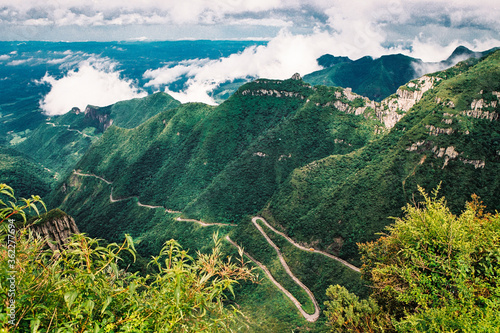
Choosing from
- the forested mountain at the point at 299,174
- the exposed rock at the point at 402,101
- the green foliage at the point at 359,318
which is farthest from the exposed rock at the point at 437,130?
the green foliage at the point at 359,318

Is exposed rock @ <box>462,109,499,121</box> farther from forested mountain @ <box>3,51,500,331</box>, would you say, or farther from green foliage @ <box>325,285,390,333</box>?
green foliage @ <box>325,285,390,333</box>

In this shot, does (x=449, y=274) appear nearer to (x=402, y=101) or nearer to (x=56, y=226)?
(x=56, y=226)

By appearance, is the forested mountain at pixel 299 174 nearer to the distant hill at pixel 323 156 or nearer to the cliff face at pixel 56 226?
the distant hill at pixel 323 156

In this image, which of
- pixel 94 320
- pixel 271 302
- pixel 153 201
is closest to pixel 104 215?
pixel 153 201

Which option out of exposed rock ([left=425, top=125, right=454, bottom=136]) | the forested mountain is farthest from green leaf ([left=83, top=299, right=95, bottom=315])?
exposed rock ([left=425, top=125, right=454, bottom=136])

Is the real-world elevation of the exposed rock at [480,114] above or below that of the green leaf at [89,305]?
below

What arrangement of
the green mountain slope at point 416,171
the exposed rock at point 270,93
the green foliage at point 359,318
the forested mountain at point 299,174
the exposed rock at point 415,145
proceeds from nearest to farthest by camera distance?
1. the green foliage at point 359,318
2. the green mountain slope at point 416,171
3. the forested mountain at point 299,174
4. the exposed rock at point 415,145
5. the exposed rock at point 270,93

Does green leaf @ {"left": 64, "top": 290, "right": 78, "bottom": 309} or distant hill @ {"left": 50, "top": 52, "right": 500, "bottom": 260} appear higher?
green leaf @ {"left": 64, "top": 290, "right": 78, "bottom": 309}

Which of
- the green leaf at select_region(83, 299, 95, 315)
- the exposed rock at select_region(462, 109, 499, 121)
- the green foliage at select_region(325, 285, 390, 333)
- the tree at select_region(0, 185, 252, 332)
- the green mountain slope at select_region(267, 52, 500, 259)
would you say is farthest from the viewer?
the exposed rock at select_region(462, 109, 499, 121)

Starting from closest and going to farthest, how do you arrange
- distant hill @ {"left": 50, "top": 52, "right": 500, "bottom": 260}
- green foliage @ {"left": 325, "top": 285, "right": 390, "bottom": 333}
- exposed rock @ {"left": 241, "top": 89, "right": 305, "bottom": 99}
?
green foliage @ {"left": 325, "top": 285, "right": 390, "bottom": 333} < distant hill @ {"left": 50, "top": 52, "right": 500, "bottom": 260} < exposed rock @ {"left": 241, "top": 89, "right": 305, "bottom": 99}

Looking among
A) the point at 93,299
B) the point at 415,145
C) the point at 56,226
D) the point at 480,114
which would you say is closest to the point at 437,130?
the point at 415,145

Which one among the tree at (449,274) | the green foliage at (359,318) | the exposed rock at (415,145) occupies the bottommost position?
the exposed rock at (415,145)
